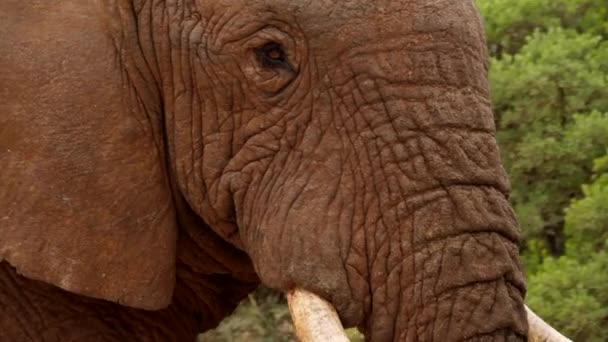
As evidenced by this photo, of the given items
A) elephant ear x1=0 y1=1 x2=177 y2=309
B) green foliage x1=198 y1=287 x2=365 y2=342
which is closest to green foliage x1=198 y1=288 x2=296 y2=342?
green foliage x1=198 y1=287 x2=365 y2=342

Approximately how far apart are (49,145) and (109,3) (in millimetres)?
389

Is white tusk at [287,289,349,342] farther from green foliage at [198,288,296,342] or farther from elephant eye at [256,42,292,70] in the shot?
green foliage at [198,288,296,342]

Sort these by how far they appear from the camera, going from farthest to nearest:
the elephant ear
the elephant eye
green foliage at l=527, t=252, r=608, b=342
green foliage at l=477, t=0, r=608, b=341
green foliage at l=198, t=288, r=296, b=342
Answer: green foliage at l=198, t=288, r=296, b=342 → green foliage at l=477, t=0, r=608, b=341 → green foliage at l=527, t=252, r=608, b=342 → the elephant ear → the elephant eye

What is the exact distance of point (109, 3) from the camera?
16.4 ft

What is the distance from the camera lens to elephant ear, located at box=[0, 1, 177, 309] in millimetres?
4953

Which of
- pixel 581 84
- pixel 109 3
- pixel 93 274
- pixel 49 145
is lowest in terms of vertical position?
pixel 581 84

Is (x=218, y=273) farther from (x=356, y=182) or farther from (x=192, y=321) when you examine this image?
(x=356, y=182)

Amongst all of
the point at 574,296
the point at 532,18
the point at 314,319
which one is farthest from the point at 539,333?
the point at 532,18

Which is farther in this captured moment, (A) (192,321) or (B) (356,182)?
(A) (192,321)

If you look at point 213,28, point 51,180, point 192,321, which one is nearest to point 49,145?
point 51,180

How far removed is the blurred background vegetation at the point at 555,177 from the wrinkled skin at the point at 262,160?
79.7 inches

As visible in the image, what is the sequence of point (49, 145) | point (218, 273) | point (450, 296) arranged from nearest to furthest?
point (450, 296) → point (49, 145) → point (218, 273)

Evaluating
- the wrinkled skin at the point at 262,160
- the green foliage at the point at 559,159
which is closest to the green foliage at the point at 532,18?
the green foliage at the point at 559,159

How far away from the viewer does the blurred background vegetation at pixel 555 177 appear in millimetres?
6980
